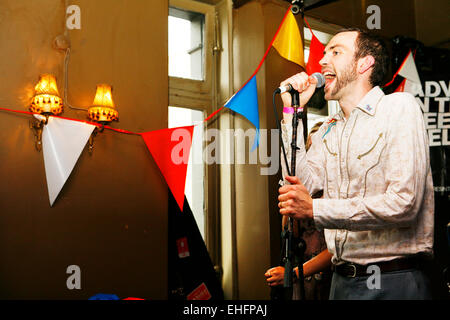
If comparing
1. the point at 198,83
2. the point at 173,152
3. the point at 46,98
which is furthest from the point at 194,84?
the point at 46,98

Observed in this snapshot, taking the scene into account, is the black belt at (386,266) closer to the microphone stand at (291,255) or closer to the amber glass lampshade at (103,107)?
the microphone stand at (291,255)

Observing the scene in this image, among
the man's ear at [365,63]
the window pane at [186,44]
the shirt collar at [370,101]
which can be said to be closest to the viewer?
the shirt collar at [370,101]

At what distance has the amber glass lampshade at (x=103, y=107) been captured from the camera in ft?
8.96

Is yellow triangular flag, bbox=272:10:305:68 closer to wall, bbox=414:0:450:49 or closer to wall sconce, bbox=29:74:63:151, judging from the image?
wall, bbox=414:0:450:49

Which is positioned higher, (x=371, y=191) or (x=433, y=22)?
(x=433, y=22)

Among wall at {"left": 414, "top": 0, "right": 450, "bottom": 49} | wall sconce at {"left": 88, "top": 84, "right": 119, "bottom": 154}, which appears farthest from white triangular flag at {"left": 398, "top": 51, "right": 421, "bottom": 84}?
wall sconce at {"left": 88, "top": 84, "right": 119, "bottom": 154}

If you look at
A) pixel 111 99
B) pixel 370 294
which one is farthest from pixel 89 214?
pixel 370 294

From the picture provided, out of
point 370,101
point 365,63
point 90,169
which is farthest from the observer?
point 90,169

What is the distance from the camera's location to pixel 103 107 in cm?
274

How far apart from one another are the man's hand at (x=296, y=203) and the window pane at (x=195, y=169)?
74.8 inches

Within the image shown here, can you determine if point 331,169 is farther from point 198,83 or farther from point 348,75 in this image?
point 198,83

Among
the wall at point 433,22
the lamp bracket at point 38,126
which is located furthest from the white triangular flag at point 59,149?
the wall at point 433,22

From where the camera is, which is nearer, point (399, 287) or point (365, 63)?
point (399, 287)

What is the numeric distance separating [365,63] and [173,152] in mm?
1390
